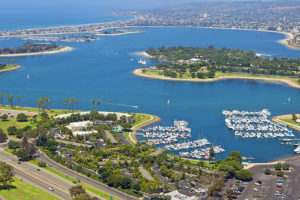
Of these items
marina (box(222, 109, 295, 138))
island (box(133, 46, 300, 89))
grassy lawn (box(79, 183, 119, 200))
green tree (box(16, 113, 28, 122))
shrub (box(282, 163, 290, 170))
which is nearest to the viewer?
grassy lawn (box(79, 183, 119, 200))

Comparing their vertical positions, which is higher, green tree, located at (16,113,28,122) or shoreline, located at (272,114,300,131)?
green tree, located at (16,113,28,122)

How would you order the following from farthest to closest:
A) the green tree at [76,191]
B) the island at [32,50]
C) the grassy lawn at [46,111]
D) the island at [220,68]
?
the island at [32,50] < the island at [220,68] < the grassy lawn at [46,111] < the green tree at [76,191]

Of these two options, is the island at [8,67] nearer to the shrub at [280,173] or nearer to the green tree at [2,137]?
the green tree at [2,137]

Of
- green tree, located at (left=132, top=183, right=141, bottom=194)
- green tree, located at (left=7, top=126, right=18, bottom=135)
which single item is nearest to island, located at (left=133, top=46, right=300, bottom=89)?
green tree, located at (left=7, top=126, right=18, bottom=135)

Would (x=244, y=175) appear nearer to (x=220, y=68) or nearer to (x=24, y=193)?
(x=24, y=193)

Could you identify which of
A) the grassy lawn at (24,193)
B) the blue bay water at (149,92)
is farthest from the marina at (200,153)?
the grassy lawn at (24,193)

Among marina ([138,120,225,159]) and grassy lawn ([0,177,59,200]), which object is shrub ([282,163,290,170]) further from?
grassy lawn ([0,177,59,200])
